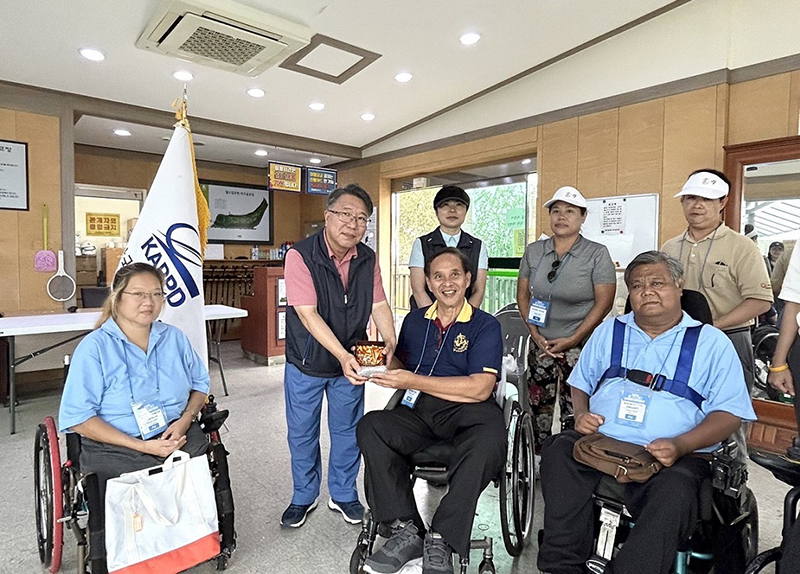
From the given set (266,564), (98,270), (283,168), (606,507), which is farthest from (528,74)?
(98,270)

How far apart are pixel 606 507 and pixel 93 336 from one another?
185 centimetres

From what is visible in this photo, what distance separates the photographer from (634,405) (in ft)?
5.49

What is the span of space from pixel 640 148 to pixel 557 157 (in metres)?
0.71

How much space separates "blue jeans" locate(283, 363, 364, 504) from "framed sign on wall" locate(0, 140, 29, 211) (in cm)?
368

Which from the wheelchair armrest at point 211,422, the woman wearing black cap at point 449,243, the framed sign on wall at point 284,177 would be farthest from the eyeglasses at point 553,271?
the framed sign on wall at point 284,177

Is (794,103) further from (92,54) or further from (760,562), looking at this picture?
(92,54)

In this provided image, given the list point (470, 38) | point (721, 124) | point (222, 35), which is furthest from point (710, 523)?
point (222, 35)

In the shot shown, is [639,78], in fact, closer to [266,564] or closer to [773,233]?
[773,233]

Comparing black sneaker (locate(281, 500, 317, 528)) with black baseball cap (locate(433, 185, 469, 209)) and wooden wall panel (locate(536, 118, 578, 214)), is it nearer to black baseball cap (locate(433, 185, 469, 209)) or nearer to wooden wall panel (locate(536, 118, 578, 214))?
black baseball cap (locate(433, 185, 469, 209))

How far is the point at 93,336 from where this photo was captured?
1782 mm

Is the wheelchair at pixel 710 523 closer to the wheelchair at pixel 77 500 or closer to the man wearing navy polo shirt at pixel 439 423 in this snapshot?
the man wearing navy polo shirt at pixel 439 423

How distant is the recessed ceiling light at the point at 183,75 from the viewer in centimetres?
390

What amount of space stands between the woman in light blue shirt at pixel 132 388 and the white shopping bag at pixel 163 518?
10 centimetres

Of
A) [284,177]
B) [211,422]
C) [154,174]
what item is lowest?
[211,422]
